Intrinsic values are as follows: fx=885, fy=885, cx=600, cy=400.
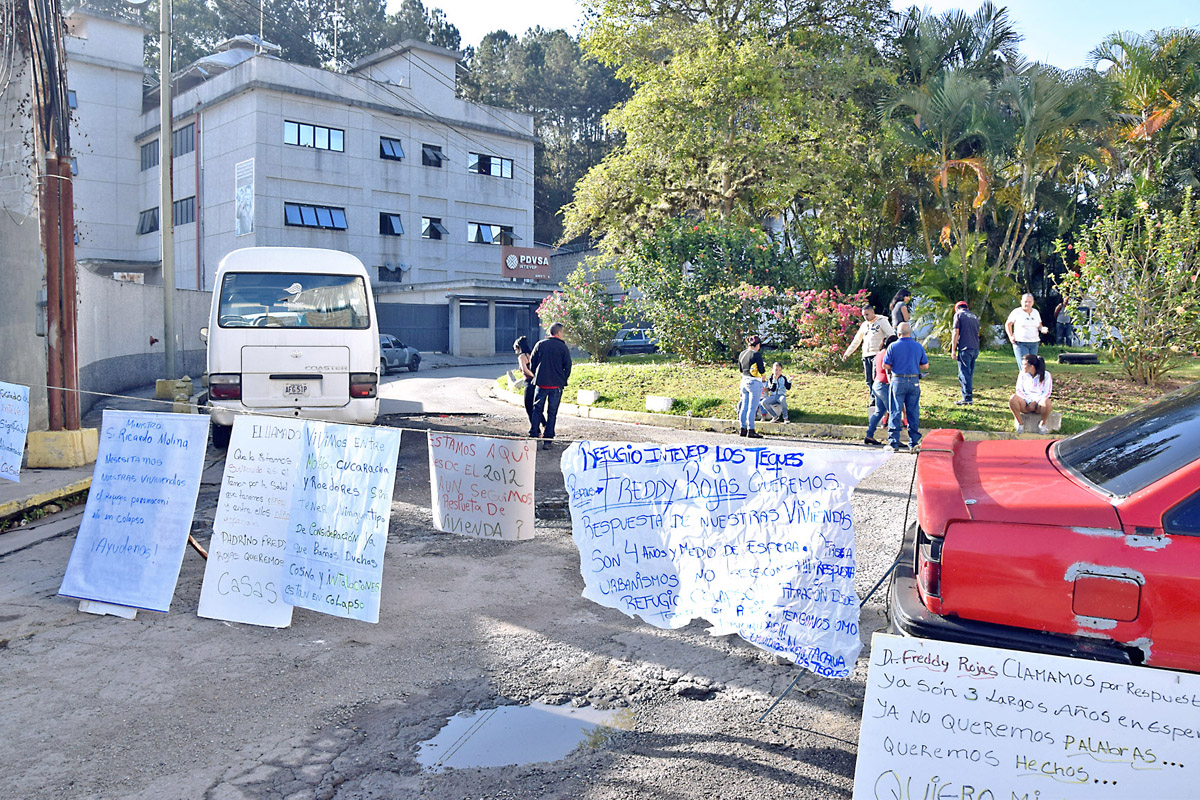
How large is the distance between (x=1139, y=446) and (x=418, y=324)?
1450 inches

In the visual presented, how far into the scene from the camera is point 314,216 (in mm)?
37375

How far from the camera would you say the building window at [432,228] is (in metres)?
41.4

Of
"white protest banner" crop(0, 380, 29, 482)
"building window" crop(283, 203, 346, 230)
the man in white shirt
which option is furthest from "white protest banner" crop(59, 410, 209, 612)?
"building window" crop(283, 203, 346, 230)

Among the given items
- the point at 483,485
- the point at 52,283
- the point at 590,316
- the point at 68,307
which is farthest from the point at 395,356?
the point at 483,485

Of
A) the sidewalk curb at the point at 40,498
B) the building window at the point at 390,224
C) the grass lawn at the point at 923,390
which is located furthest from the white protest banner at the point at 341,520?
the building window at the point at 390,224

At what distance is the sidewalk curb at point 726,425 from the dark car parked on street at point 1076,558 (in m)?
9.06

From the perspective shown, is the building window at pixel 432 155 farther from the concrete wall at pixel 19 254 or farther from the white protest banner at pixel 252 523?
the white protest banner at pixel 252 523

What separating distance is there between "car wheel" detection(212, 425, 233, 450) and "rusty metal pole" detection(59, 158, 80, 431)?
1640mm

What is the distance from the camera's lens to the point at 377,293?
38.5 m

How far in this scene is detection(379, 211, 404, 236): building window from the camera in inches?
1569

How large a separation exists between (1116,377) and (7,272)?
16621mm

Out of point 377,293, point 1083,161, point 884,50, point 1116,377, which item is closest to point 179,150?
point 377,293

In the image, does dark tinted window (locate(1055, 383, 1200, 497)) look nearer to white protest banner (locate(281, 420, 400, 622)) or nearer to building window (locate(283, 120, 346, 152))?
white protest banner (locate(281, 420, 400, 622))

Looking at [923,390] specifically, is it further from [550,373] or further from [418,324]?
[418,324]
